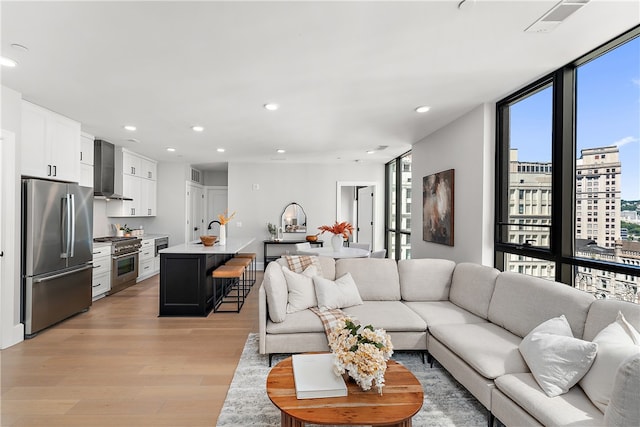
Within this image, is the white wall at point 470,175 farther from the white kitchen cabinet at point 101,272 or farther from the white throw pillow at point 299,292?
the white kitchen cabinet at point 101,272

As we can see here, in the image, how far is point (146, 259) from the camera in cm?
642

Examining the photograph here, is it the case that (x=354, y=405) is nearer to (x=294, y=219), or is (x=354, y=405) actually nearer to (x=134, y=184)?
(x=294, y=219)

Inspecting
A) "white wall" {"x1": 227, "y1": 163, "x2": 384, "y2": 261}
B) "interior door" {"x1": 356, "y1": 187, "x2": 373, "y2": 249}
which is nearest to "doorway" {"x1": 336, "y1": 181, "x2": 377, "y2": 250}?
"interior door" {"x1": 356, "y1": 187, "x2": 373, "y2": 249}

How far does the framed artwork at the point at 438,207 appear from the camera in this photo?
13.5ft

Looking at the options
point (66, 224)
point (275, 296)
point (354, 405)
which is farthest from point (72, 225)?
point (354, 405)

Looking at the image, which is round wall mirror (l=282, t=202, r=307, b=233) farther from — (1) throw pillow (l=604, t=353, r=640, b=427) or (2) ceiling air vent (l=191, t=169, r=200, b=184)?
(1) throw pillow (l=604, t=353, r=640, b=427)

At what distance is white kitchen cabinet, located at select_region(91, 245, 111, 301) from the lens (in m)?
4.78

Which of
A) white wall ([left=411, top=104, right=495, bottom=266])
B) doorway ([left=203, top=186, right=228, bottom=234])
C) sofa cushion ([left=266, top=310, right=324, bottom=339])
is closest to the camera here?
sofa cushion ([left=266, top=310, right=324, bottom=339])

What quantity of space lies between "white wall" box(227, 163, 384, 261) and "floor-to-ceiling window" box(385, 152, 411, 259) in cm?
23

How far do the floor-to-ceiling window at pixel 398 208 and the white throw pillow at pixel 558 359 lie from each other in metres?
4.33

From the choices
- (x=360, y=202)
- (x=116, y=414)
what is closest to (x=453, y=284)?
(x=116, y=414)

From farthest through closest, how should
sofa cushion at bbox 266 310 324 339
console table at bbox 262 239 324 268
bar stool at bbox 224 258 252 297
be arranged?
console table at bbox 262 239 324 268 → bar stool at bbox 224 258 252 297 → sofa cushion at bbox 266 310 324 339

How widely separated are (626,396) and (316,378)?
1.39 m

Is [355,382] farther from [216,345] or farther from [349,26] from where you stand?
[349,26]
